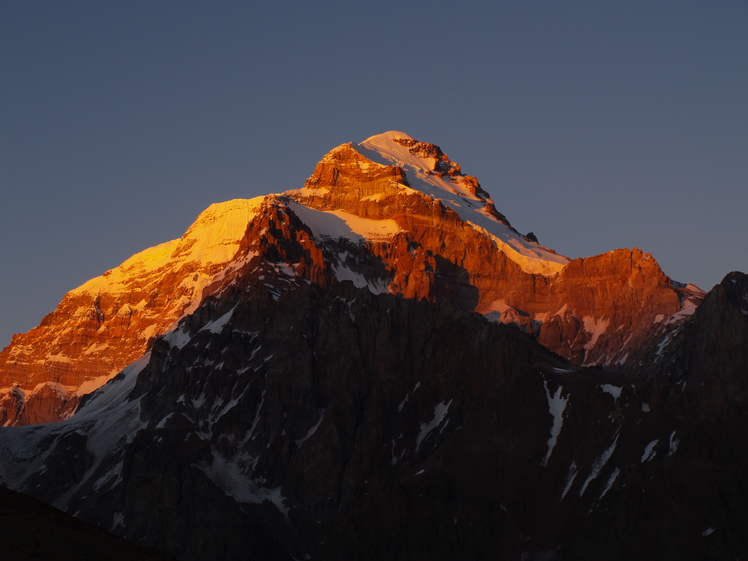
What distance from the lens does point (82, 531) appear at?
94.9 m

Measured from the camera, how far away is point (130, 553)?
92438mm

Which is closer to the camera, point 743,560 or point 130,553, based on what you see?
point 130,553

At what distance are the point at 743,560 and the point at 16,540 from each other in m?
137

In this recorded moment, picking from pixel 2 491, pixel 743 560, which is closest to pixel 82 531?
pixel 2 491

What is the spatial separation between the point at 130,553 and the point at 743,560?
422 feet

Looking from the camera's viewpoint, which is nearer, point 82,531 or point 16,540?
point 16,540

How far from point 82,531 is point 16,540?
7.64 m

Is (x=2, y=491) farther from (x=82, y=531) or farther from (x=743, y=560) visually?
(x=743, y=560)

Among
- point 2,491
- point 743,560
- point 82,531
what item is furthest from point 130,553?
point 743,560

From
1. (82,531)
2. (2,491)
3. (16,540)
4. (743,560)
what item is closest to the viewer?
(16,540)

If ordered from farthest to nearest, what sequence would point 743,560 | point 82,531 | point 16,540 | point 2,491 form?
point 743,560 < point 2,491 < point 82,531 < point 16,540

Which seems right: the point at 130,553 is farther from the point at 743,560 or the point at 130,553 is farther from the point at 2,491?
the point at 743,560

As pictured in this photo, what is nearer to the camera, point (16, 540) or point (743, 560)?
point (16, 540)

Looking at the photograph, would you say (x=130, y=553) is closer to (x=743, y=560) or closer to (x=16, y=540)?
(x=16, y=540)
